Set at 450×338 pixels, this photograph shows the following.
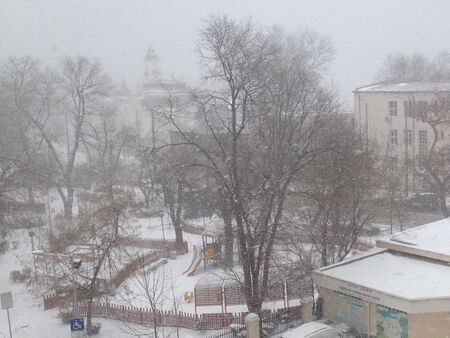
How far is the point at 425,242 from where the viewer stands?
19125 mm

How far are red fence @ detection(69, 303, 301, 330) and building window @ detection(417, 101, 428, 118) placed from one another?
25175 mm

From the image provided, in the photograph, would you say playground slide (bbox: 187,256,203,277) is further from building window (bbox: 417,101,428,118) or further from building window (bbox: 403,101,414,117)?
building window (bbox: 403,101,414,117)

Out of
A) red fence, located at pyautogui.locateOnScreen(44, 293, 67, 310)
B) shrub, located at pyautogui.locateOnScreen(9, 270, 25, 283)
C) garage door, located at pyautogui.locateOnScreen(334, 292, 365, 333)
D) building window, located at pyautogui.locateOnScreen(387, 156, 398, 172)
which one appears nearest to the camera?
garage door, located at pyautogui.locateOnScreen(334, 292, 365, 333)

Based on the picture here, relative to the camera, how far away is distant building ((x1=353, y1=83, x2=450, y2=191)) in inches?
1656

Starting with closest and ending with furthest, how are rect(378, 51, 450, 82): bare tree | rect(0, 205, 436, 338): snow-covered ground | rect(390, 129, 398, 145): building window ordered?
rect(0, 205, 436, 338): snow-covered ground
rect(390, 129, 398, 145): building window
rect(378, 51, 450, 82): bare tree

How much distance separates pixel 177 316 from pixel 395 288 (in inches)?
270

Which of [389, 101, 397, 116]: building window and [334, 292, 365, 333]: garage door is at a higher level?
[389, 101, 397, 116]: building window

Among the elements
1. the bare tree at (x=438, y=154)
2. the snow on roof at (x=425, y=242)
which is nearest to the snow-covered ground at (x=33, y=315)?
the snow on roof at (x=425, y=242)

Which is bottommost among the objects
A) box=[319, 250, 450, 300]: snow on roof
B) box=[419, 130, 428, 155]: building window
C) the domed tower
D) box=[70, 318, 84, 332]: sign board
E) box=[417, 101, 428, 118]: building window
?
box=[70, 318, 84, 332]: sign board

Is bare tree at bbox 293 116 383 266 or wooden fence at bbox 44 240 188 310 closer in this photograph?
wooden fence at bbox 44 240 188 310

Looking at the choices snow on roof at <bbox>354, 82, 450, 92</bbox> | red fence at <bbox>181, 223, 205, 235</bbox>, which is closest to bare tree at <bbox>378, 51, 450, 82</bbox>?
snow on roof at <bbox>354, 82, 450, 92</bbox>

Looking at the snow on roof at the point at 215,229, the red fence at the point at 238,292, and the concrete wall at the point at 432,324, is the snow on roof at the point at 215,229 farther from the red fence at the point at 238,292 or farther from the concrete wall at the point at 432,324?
the concrete wall at the point at 432,324

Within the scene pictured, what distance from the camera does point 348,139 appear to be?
25531 millimetres

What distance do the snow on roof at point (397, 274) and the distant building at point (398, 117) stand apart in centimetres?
2363
